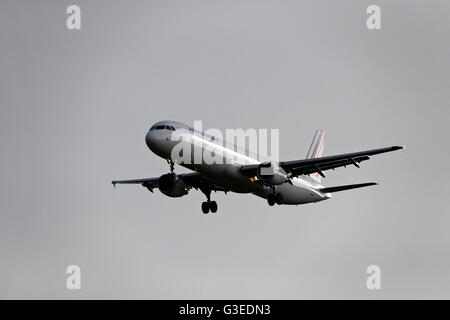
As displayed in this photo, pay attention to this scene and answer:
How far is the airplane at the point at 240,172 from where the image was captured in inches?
2258

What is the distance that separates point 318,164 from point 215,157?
31.2 ft

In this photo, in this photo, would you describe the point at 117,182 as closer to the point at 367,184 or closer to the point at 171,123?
the point at 171,123

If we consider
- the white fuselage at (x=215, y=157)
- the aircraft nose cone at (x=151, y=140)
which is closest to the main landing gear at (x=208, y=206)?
the white fuselage at (x=215, y=157)

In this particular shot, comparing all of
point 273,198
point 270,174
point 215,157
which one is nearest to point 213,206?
point 273,198

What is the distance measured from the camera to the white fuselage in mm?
56750

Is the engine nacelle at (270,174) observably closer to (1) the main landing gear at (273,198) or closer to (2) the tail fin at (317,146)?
(1) the main landing gear at (273,198)

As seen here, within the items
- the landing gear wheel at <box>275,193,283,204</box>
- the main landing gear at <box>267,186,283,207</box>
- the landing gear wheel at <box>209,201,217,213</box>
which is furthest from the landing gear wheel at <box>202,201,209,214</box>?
the landing gear wheel at <box>275,193,283,204</box>

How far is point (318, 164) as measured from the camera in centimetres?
6406

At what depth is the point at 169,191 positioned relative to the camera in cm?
6284

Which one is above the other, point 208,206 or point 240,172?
point 240,172

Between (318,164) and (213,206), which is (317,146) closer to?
(213,206)
